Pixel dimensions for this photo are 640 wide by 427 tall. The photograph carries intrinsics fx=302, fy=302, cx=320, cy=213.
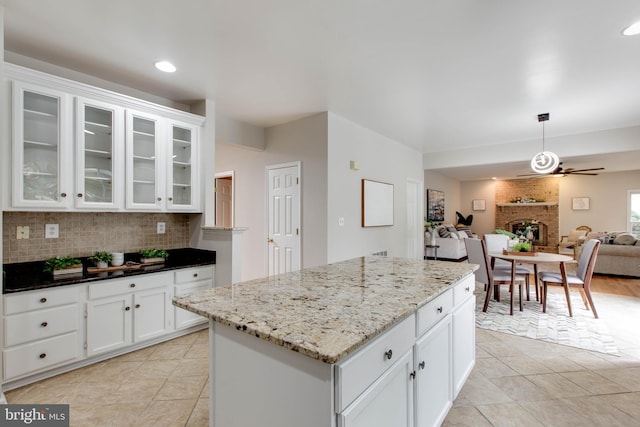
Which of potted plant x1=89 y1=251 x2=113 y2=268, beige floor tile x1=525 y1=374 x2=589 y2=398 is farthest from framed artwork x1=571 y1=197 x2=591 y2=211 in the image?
potted plant x1=89 y1=251 x2=113 y2=268

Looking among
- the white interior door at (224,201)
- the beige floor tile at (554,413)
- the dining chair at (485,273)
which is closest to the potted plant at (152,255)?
the white interior door at (224,201)

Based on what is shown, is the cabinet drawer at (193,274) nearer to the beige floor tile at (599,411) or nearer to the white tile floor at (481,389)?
the white tile floor at (481,389)

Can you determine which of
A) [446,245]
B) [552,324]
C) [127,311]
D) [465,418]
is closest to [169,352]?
[127,311]

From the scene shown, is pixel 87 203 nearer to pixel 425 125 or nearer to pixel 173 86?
pixel 173 86

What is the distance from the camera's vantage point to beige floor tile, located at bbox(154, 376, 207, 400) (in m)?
2.09

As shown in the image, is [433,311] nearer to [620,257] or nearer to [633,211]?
[620,257]

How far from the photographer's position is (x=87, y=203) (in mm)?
2586

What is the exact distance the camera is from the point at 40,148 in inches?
93.7

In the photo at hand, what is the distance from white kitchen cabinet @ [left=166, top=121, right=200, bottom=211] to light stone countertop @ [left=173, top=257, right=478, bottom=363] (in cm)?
192

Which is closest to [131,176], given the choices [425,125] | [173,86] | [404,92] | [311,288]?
[173,86]

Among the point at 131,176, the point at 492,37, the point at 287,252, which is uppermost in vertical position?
the point at 492,37

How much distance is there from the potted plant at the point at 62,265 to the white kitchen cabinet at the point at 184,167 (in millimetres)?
939

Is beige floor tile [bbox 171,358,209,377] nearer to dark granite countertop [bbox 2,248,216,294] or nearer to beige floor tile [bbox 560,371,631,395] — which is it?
dark granite countertop [bbox 2,248,216,294]

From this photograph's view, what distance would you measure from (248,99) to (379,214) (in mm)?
2703
